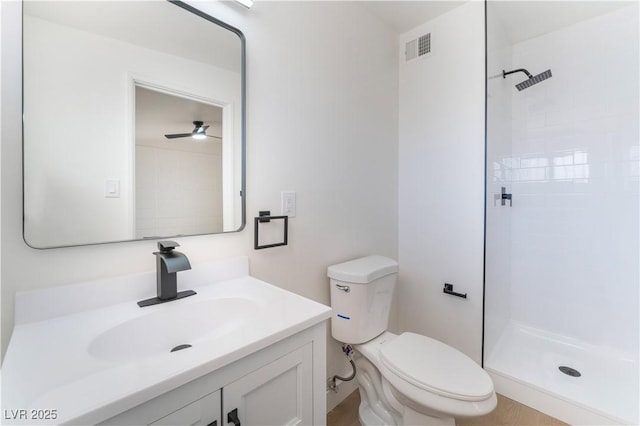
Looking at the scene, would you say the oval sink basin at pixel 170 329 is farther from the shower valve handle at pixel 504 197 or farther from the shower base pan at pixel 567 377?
the shower valve handle at pixel 504 197

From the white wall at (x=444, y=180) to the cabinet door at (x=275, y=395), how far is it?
4.50 ft

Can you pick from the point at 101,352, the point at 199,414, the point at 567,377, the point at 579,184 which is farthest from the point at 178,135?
the point at 579,184

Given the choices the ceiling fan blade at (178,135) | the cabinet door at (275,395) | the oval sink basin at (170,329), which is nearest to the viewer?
the cabinet door at (275,395)

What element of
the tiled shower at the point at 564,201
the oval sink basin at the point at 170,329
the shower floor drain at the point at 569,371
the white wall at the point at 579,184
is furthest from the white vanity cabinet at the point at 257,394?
the shower floor drain at the point at 569,371

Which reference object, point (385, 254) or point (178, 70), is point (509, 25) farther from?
point (178, 70)

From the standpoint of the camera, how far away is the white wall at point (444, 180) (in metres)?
1.72

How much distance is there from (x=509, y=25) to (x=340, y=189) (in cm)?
172

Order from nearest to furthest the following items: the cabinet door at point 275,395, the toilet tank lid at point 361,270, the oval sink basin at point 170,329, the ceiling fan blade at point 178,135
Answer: the cabinet door at point 275,395 → the oval sink basin at point 170,329 → the ceiling fan blade at point 178,135 → the toilet tank lid at point 361,270

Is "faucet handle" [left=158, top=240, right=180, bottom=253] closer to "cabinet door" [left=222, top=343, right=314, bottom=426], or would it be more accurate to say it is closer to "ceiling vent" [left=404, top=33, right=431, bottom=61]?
"cabinet door" [left=222, top=343, right=314, bottom=426]

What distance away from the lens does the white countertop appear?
18.0 inches

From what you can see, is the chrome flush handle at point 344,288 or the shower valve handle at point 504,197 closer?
the chrome flush handle at point 344,288

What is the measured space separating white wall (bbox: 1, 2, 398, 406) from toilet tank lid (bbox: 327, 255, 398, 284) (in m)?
0.09

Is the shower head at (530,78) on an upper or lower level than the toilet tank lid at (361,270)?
upper

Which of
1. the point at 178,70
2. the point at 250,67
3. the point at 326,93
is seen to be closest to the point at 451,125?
the point at 326,93
